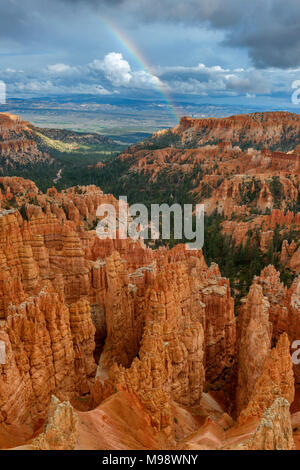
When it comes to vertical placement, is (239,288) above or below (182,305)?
below

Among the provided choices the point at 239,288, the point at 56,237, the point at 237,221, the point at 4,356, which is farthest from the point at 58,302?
the point at 237,221

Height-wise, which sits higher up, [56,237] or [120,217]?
[56,237]

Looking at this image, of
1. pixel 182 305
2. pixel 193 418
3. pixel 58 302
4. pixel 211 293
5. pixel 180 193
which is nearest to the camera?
pixel 58 302

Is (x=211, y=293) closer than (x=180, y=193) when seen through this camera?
Yes

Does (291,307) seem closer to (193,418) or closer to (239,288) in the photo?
(193,418)

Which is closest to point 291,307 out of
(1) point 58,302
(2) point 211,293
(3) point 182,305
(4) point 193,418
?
(2) point 211,293

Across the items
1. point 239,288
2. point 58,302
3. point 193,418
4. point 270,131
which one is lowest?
point 239,288

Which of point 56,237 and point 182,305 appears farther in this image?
point 56,237

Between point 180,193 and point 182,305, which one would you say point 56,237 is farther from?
point 180,193
